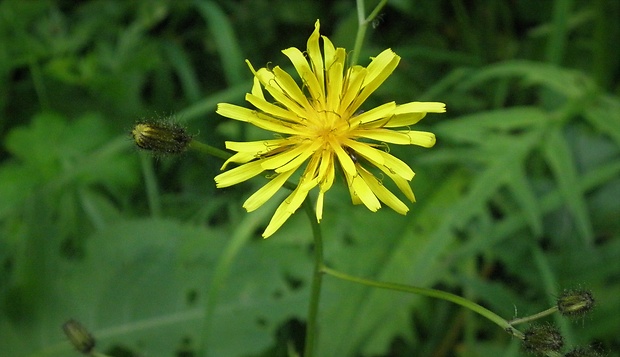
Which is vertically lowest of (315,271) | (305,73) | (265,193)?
(315,271)

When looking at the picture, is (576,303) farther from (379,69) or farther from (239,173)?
(239,173)

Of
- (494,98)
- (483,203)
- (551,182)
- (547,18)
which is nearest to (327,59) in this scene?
(483,203)

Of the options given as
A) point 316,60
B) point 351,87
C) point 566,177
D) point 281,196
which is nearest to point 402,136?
point 351,87

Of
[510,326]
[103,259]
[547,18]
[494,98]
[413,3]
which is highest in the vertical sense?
[547,18]

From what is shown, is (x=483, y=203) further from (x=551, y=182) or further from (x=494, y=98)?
(x=494, y=98)

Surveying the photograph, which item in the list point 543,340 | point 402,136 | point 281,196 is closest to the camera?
point 543,340

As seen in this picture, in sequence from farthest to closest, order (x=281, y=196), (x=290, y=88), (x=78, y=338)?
(x=281, y=196) < (x=78, y=338) < (x=290, y=88)

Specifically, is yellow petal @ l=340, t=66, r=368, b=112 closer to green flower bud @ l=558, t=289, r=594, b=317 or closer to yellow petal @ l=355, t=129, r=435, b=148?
yellow petal @ l=355, t=129, r=435, b=148
